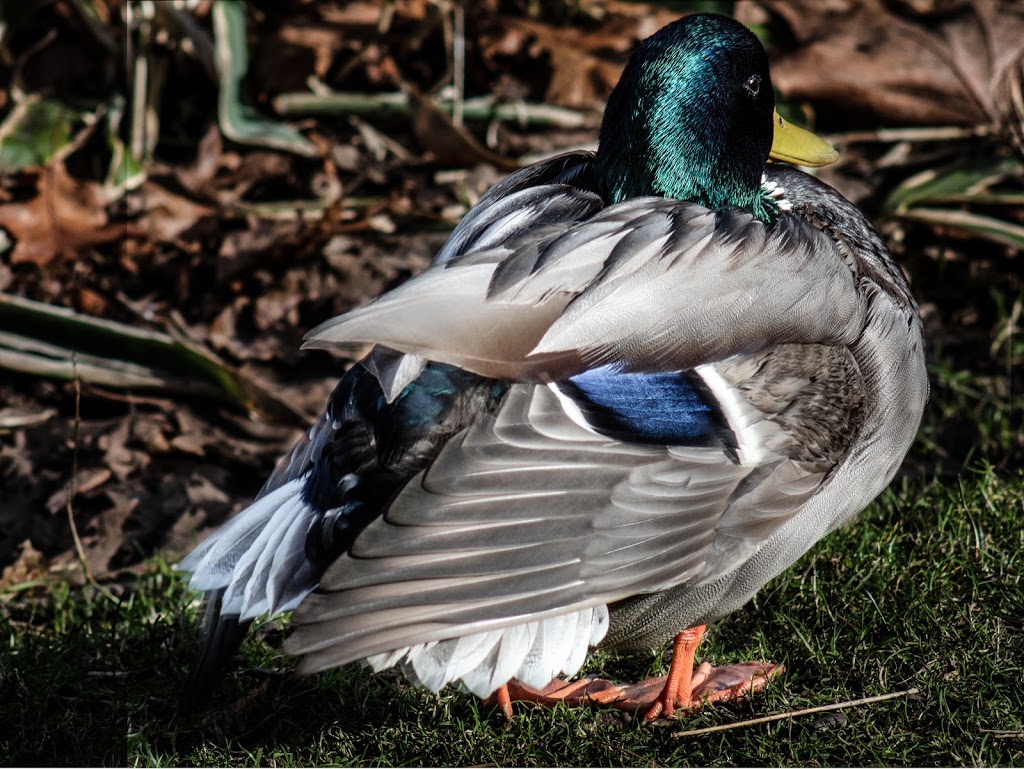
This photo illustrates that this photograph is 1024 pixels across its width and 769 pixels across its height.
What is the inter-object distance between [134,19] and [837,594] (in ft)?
11.4

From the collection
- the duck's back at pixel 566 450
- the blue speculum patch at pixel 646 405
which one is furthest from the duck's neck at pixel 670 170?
the blue speculum patch at pixel 646 405

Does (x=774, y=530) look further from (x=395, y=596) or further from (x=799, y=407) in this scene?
(x=395, y=596)

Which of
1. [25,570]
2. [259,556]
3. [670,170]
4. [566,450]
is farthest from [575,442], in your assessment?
[25,570]

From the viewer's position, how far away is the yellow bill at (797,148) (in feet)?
9.54

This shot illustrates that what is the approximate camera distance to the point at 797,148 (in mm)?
2920

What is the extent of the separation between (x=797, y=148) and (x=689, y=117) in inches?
16.3

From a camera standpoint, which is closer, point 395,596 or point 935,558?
point 395,596

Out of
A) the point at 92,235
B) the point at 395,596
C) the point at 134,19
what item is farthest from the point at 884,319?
the point at 134,19

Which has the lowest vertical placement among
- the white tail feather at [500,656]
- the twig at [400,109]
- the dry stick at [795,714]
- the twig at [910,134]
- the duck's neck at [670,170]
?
the dry stick at [795,714]

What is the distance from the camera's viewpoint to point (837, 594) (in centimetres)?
296

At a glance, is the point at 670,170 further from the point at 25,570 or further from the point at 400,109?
the point at 400,109

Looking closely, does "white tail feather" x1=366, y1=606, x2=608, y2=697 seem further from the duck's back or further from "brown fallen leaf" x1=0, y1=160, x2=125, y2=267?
"brown fallen leaf" x1=0, y1=160, x2=125, y2=267

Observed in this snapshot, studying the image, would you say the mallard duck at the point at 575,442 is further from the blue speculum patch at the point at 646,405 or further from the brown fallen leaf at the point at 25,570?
the brown fallen leaf at the point at 25,570

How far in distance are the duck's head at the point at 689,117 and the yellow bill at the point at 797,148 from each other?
0.58ft
